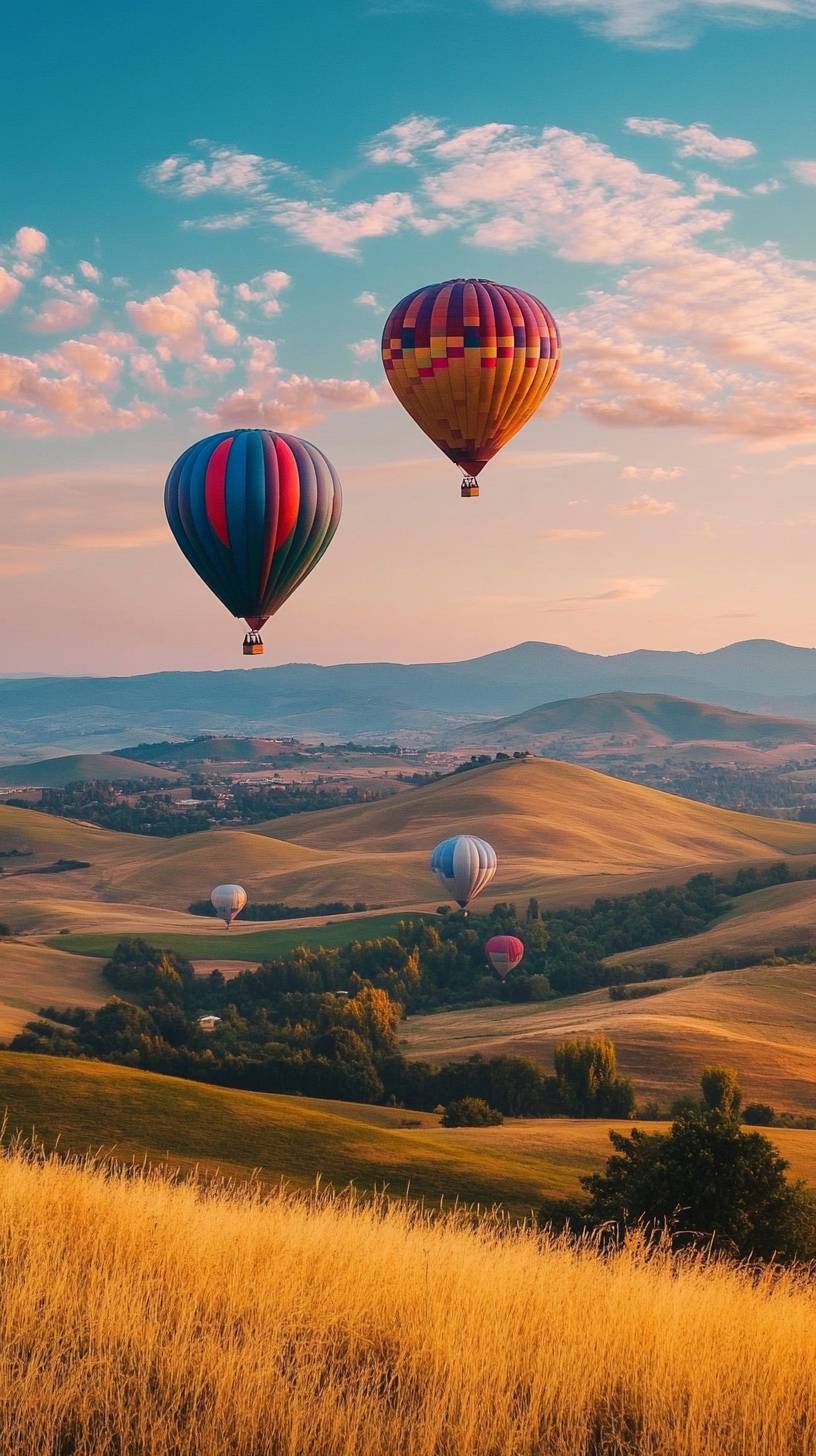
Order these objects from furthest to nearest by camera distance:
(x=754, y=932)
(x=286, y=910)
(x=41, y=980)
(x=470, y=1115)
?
(x=286, y=910)
(x=754, y=932)
(x=41, y=980)
(x=470, y=1115)

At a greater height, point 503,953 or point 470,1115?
point 470,1115

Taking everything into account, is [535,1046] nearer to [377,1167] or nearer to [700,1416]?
[377,1167]

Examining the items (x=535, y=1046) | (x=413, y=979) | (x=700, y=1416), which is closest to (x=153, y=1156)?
(x=700, y=1416)

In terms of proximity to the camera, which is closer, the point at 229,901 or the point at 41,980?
the point at 41,980

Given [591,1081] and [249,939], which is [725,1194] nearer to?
[591,1081]

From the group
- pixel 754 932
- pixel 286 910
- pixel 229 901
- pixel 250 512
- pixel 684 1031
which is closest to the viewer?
pixel 250 512

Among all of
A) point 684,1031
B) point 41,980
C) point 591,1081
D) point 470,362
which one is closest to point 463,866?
point 41,980

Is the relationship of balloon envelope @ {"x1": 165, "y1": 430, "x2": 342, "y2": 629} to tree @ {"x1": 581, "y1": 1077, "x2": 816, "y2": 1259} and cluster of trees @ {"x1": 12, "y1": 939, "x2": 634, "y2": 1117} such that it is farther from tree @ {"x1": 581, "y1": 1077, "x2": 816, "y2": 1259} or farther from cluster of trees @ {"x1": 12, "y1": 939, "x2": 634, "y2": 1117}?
cluster of trees @ {"x1": 12, "y1": 939, "x2": 634, "y2": 1117}
